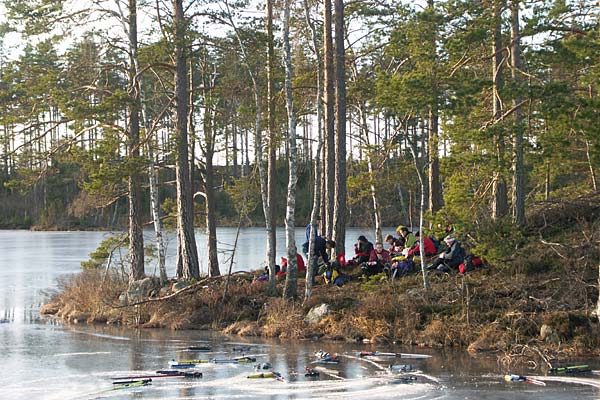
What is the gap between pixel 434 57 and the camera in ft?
54.4

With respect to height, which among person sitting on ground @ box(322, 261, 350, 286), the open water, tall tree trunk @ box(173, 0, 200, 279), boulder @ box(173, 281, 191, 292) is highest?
tall tree trunk @ box(173, 0, 200, 279)

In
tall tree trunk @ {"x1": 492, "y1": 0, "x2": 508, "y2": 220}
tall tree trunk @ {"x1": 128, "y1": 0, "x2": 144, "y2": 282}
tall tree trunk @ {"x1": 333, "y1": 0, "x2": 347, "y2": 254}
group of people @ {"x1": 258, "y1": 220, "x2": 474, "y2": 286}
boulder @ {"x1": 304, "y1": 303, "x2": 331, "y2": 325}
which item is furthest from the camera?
tall tree trunk @ {"x1": 128, "y1": 0, "x2": 144, "y2": 282}

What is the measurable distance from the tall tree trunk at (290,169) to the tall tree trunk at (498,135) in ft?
13.3

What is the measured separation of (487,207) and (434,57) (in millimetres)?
3608

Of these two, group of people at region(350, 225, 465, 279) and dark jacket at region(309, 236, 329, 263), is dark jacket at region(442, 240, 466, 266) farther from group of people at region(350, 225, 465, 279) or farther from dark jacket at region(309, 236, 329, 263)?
dark jacket at region(309, 236, 329, 263)

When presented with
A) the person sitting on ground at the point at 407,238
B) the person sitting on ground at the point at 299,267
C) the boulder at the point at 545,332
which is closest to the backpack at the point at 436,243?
the person sitting on ground at the point at 407,238

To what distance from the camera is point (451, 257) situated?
18.2 meters

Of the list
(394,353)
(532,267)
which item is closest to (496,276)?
(532,267)

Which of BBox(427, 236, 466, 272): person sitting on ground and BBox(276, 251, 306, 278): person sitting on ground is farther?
BBox(276, 251, 306, 278): person sitting on ground

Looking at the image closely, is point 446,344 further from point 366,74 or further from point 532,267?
point 366,74

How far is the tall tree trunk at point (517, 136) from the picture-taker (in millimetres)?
15977

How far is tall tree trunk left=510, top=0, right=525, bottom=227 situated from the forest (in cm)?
5

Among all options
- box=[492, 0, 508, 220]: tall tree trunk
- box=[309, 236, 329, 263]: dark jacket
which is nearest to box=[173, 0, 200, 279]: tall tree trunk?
box=[309, 236, 329, 263]: dark jacket

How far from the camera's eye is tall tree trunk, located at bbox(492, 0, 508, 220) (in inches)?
615
